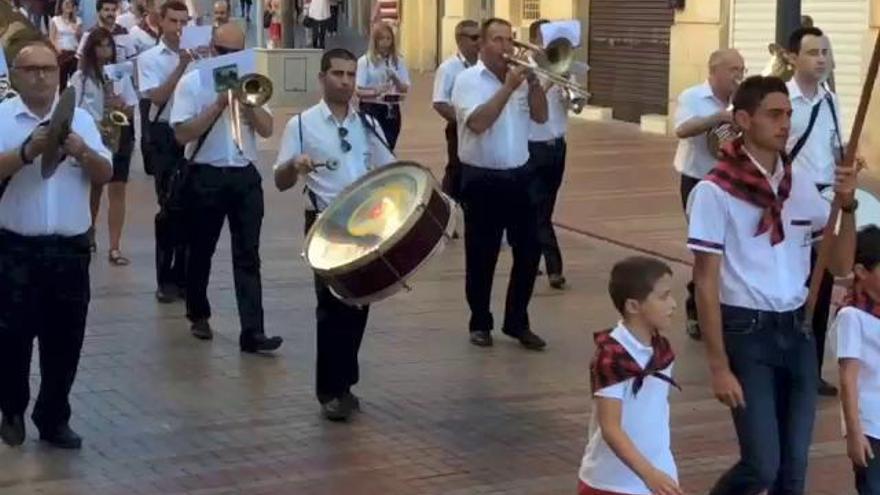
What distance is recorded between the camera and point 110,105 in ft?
39.4

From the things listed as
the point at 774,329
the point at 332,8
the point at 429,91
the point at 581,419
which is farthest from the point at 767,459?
the point at 332,8

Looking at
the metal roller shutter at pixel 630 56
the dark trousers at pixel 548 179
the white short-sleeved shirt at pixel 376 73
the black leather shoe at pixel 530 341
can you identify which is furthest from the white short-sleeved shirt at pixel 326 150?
the metal roller shutter at pixel 630 56

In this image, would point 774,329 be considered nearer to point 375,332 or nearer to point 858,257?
point 858,257

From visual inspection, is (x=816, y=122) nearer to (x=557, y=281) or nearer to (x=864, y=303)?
(x=864, y=303)

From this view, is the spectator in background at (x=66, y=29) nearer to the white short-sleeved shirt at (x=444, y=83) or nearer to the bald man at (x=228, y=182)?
the white short-sleeved shirt at (x=444, y=83)

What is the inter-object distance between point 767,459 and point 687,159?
14.8 feet

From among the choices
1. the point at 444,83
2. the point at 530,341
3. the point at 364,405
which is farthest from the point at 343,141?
the point at 444,83

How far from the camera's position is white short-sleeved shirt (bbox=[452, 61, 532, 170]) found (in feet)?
31.0

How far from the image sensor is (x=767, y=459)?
5.50m

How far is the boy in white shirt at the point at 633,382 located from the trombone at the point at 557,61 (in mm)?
4701

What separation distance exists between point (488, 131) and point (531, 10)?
17.8 meters

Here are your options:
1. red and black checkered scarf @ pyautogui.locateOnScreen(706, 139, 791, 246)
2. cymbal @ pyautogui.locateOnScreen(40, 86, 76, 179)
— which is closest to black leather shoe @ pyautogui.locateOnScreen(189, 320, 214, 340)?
cymbal @ pyautogui.locateOnScreen(40, 86, 76, 179)

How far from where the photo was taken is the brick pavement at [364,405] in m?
7.17

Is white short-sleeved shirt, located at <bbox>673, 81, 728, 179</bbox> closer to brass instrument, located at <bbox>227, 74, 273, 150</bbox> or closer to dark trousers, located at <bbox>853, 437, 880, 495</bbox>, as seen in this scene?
brass instrument, located at <bbox>227, 74, 273, 150</bbox>
